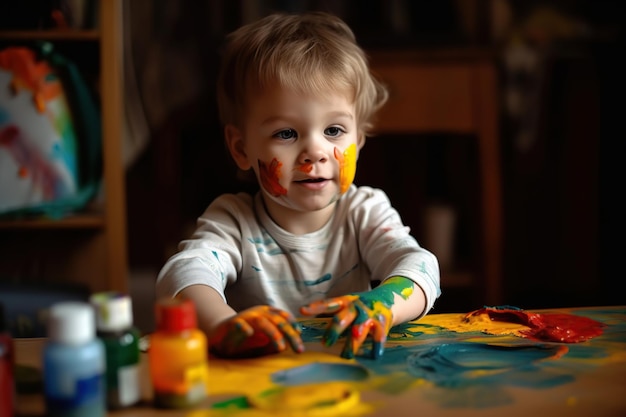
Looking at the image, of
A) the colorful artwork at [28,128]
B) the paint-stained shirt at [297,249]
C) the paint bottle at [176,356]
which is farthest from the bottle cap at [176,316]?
the colorful artwork at [28,128]

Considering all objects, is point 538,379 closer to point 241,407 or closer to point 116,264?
point 241,407

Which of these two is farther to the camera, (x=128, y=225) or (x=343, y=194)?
(x=128, y=225)

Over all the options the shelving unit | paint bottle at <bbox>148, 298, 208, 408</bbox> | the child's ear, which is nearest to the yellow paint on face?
the child's ear

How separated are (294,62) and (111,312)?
588 mm

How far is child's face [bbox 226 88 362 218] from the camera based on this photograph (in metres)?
1.09

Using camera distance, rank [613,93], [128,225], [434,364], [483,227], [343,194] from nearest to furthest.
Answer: [434,364] < [343,194] < [483,227] < [613,93] < [128,225]

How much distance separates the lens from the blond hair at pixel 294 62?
111cm

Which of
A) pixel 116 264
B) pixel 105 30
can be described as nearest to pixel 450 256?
pixel 116 264

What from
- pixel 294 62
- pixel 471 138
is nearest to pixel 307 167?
pixel 294 62

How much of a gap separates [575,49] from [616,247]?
79 centimetres

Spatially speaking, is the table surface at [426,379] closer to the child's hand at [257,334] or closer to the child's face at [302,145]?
the child's hand at [257,334]

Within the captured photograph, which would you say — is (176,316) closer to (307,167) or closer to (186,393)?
(186,393)

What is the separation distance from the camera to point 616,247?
2.82 m

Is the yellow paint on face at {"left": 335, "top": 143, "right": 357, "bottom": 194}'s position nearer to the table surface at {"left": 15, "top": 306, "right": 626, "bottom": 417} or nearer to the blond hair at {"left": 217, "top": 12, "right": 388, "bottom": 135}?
the blond hair at {"left": 217, "top": 12, "right": 388, "bottom": 135}
